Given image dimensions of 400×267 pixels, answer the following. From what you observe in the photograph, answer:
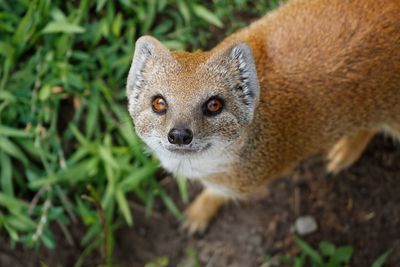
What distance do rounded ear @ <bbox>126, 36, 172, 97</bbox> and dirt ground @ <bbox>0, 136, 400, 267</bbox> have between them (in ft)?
4.10

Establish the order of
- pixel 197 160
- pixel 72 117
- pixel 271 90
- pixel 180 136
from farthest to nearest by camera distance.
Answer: pixel 72 117 < pixel 271 90 < pixel 197 160 < pixel 180 136

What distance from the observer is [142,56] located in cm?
274

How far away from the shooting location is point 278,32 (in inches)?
123

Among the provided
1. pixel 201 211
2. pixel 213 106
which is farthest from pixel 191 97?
pixel 201 211

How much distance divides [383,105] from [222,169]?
0.94m

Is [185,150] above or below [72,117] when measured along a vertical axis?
below

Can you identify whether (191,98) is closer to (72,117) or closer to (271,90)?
(271,90)

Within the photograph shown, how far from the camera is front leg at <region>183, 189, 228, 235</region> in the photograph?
386cm

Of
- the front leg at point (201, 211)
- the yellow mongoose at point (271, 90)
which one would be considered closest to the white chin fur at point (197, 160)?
the yellow mongoose at point (271, 90)

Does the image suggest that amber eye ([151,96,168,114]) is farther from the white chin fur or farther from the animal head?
the white chin fur

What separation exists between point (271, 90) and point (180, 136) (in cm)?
76

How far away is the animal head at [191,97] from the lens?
254cm

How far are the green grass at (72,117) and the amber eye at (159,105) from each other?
3.12 ft

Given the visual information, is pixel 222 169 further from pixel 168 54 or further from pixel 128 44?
pixel 128 44
